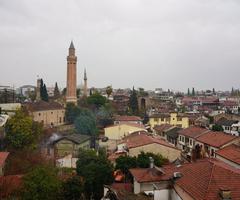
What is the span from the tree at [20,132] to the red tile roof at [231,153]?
15.8m

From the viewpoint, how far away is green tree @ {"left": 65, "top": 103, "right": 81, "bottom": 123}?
50.9 m

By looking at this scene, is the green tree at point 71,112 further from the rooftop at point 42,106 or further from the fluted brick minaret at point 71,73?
the fluted brick minaret at point 71,73

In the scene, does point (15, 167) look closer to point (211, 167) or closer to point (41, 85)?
point (211, 167)

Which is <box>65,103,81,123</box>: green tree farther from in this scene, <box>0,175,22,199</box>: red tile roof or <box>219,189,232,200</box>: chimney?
<box>219,189,232,200</box>: chimney

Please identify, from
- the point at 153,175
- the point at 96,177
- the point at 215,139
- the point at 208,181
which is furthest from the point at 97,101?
the point at 208,181

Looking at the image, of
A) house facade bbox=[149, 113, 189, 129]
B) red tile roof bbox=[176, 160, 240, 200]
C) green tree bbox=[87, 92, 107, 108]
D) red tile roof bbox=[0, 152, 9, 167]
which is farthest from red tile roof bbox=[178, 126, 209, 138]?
green tree bbox=[87, 92, 107, 108]

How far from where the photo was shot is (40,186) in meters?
15.6

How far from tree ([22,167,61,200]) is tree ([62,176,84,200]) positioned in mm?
979

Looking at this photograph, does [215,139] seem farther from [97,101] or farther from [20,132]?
[97,101]

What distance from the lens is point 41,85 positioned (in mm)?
65812

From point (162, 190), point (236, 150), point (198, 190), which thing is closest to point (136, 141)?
A: point (236, 150)

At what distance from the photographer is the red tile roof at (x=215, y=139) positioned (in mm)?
26656

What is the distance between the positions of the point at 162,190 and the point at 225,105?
232 ft

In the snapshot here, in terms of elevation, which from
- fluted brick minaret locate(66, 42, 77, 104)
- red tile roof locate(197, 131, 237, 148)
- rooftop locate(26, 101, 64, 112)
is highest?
fluted brick minaret locate(66, 42, 77, 104)
